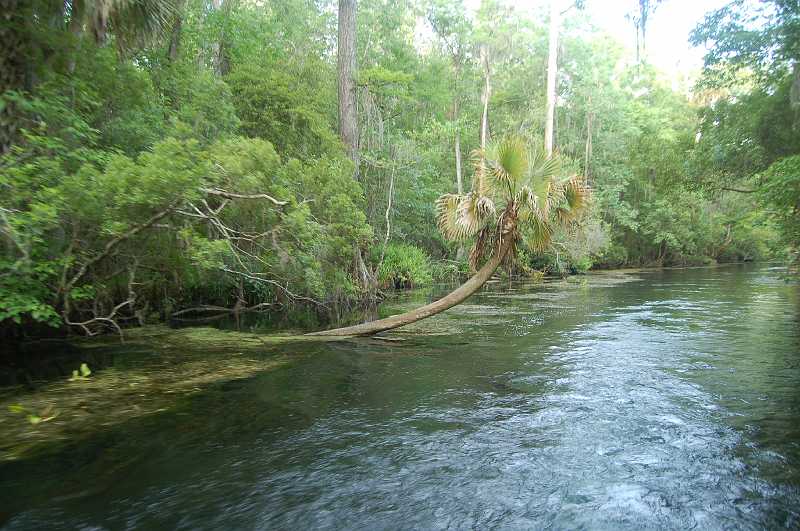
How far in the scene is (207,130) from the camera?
1334 cm

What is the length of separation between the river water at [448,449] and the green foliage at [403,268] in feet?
41.1

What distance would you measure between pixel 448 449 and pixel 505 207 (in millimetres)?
6413

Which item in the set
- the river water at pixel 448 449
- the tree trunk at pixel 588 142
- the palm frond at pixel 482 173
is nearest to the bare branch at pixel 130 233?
the river water at pixel 448 449

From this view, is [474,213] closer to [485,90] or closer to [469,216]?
[469,216]

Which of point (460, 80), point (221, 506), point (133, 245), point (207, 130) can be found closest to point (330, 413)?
point (221, 506)

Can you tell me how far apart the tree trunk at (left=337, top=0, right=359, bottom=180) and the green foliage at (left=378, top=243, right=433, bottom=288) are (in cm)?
579

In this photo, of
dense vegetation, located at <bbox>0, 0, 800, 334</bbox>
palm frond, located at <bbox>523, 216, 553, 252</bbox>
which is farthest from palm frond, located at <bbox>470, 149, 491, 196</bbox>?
dense vegetation, located at <bbox>0, 0, 800, 334</bbox>

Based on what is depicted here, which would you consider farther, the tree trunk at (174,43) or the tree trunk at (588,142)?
the tree trunk at (588,142)

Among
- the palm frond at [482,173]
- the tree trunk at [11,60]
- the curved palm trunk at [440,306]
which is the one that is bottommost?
the curved palm trunk at [440,306]

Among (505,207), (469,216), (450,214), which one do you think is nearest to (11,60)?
(450,214)

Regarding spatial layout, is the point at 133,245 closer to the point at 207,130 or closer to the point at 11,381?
the point at 11,381

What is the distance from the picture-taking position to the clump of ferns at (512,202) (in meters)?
9.90

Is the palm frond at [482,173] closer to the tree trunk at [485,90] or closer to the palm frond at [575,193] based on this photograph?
the palm frond at [575,193]

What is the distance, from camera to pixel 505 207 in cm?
1041
